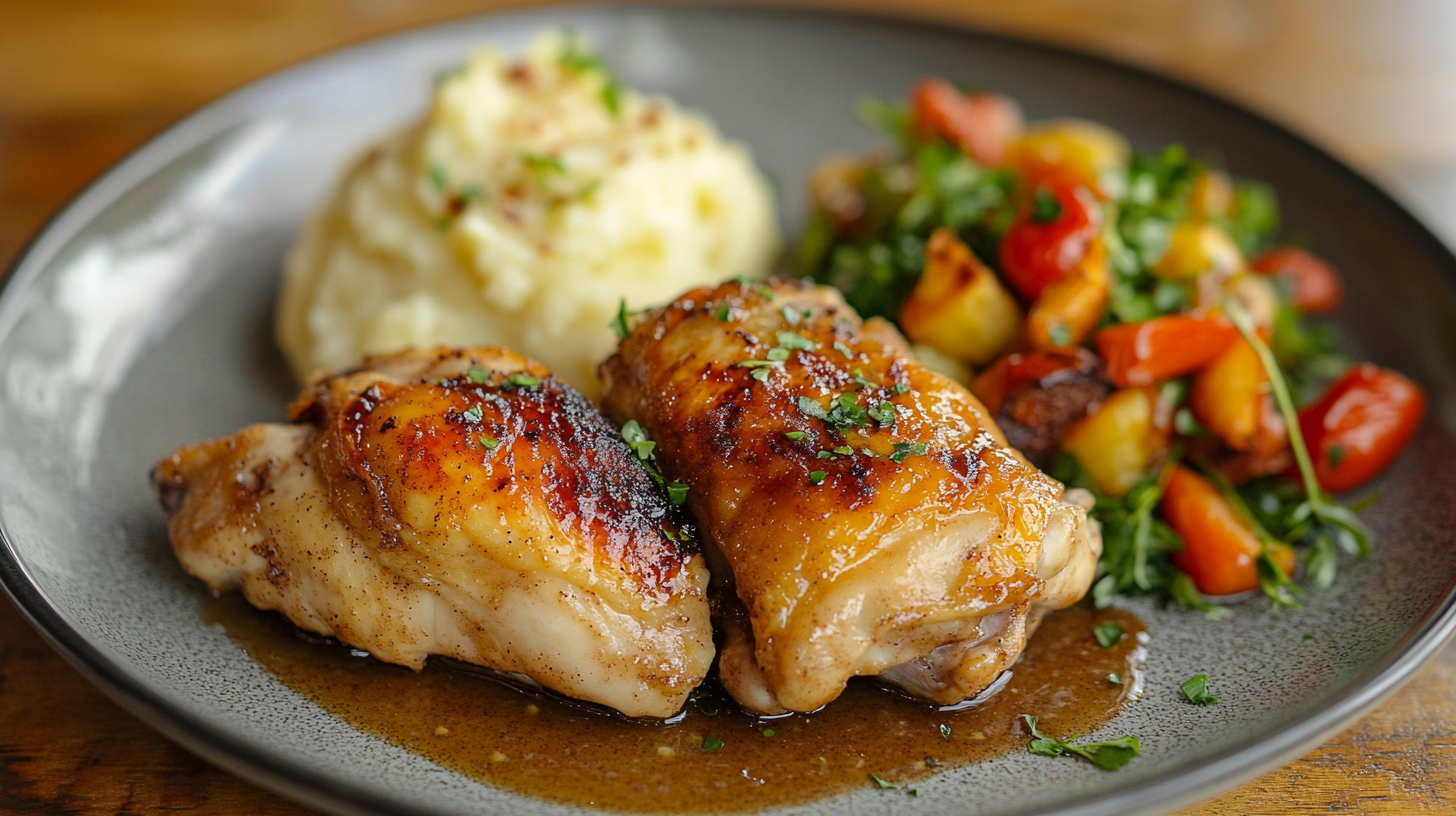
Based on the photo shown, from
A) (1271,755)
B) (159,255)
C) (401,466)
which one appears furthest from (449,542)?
(159,255)

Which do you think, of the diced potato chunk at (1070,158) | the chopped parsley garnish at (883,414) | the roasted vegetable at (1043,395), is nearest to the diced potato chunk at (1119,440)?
the roasted vegetable at (1043,395)

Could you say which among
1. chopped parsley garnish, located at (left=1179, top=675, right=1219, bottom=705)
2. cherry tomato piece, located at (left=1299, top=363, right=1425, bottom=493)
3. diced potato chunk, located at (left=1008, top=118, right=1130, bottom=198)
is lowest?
chopped parsley garnish, located at (left=1179, top=675, right=1219, bottom=705)

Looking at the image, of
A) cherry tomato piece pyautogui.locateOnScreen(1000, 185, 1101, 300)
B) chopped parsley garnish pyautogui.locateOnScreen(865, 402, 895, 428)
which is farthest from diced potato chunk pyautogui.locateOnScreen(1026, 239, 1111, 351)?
chopped parsley garnish pyautogui.locateOnScreen(865, 402, 895, 428)

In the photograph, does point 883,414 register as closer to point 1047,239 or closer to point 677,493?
point 677,493

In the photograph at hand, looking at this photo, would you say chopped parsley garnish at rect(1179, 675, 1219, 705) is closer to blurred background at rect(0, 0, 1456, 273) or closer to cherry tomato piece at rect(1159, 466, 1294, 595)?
cherry tomato piece at rect(1159, 466, 1294, 595)

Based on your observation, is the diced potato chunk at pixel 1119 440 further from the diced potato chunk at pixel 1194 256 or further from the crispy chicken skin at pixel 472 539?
the crispy chicken skin at pixel 472 539

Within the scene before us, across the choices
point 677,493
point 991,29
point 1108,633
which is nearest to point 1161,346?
point 1108,633

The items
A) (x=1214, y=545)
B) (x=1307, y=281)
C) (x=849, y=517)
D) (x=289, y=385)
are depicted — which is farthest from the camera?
(x=1307, y=281)
